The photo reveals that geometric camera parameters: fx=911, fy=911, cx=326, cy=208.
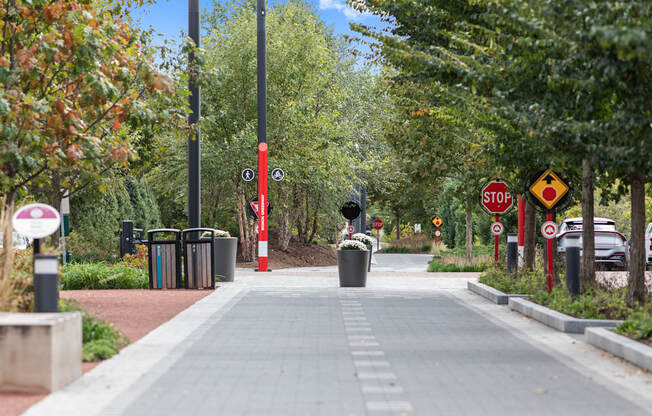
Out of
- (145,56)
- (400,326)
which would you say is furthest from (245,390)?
(145,56)

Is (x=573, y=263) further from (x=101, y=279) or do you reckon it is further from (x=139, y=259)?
(x=139, y=259)

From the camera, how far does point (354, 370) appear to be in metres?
9.00

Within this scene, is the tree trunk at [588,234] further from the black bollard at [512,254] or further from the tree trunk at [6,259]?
the tree trunk at [6,259]

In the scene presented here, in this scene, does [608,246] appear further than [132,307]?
Yes

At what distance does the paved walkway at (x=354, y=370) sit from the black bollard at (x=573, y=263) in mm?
925

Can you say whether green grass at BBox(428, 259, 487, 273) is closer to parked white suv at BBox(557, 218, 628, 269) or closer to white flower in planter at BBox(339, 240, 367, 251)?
parked white suv at BBox(557, 218, 628, 269)

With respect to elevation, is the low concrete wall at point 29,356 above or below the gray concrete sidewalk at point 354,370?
above

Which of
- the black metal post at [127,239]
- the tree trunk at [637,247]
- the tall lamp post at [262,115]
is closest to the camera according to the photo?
the tree trunk at [637,247]

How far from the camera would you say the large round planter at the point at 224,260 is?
2266 centimetres

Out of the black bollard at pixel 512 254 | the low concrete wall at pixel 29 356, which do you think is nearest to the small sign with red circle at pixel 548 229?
the black bollard at pixel 512 254

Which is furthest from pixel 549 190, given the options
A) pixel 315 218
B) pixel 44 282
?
pixel 315 218

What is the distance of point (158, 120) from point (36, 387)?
27.8ft

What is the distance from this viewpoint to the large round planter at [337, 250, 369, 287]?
21.9m

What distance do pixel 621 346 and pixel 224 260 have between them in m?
14.2
